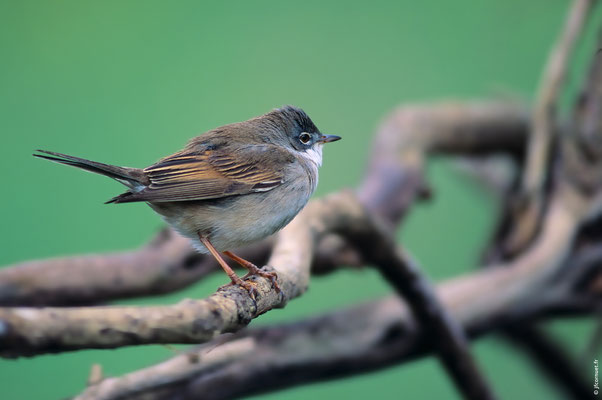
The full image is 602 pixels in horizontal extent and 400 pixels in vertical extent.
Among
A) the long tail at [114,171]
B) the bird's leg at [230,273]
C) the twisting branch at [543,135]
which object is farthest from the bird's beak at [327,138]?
the twisting branch at [543,135]

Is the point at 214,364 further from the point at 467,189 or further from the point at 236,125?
the point at 467,189

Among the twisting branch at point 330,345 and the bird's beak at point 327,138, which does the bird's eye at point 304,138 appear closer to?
the bird's beak at point 327,138

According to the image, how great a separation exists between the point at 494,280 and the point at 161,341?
12.0 feet

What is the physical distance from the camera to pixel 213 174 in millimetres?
2592

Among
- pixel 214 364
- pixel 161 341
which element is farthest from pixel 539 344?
pixel 161 341

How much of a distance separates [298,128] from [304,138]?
2.9 inches

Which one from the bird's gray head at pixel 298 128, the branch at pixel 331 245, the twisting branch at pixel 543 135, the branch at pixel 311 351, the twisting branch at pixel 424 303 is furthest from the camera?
the twisting branch at pixel 543 135

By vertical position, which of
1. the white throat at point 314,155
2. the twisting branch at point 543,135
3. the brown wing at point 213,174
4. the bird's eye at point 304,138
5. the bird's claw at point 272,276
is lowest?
the bird's claw at point 272,276

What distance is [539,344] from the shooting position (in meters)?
5.79

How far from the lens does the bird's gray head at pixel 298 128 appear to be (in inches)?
118

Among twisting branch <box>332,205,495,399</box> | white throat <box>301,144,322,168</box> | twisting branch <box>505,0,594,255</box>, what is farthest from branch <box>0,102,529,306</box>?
white throat <box>301,144,322,168</box>

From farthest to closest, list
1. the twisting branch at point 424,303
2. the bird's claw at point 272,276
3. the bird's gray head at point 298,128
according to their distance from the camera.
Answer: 1. the twisting branch at point 424,303
2. the bird's gray head at point 298,128
3. the bird's claw at point 272,276

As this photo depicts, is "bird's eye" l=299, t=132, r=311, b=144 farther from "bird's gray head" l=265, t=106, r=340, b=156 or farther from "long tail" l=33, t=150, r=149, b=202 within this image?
"long tail" l=33, t=150, r=149, b=202

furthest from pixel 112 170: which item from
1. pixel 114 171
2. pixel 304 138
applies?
pixel 304 138
